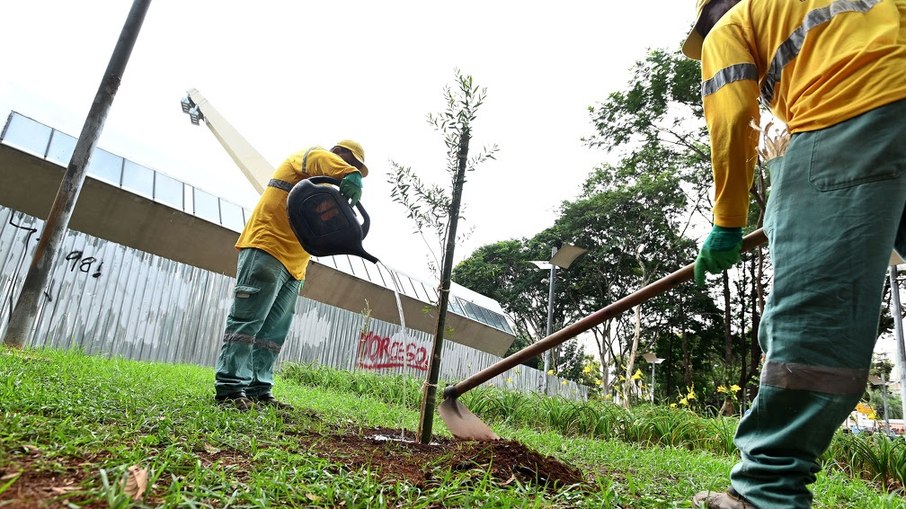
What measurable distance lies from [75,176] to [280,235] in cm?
293

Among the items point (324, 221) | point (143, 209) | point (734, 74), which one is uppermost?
point (143, 209)

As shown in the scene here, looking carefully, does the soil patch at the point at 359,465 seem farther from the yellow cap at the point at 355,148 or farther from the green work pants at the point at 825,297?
the yellow cap at the point at 355,148

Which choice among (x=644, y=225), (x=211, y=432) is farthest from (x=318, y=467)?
(x=644, y=225)

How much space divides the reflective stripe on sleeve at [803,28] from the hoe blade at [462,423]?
7.41 feet

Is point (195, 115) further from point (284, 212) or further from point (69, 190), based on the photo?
point (284, 212)

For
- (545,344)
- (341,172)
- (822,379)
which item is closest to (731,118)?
(822,379)

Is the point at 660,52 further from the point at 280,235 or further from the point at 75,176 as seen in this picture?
the point at 75,176

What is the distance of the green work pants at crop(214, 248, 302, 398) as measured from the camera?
3506 millimetres

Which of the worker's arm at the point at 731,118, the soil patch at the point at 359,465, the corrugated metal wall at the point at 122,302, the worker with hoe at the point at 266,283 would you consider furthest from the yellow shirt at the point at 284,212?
the corrugated metal wall at the point at 122,302

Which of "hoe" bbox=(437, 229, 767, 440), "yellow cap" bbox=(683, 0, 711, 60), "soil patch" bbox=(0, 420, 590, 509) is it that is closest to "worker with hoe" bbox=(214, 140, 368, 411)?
"soil patch" bbox=(0, 420, 590, 509)

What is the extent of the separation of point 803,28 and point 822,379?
1.15 meters

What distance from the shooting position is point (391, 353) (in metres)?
13.3

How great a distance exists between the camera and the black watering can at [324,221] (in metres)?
3.44

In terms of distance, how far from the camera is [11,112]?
35.6 ft
